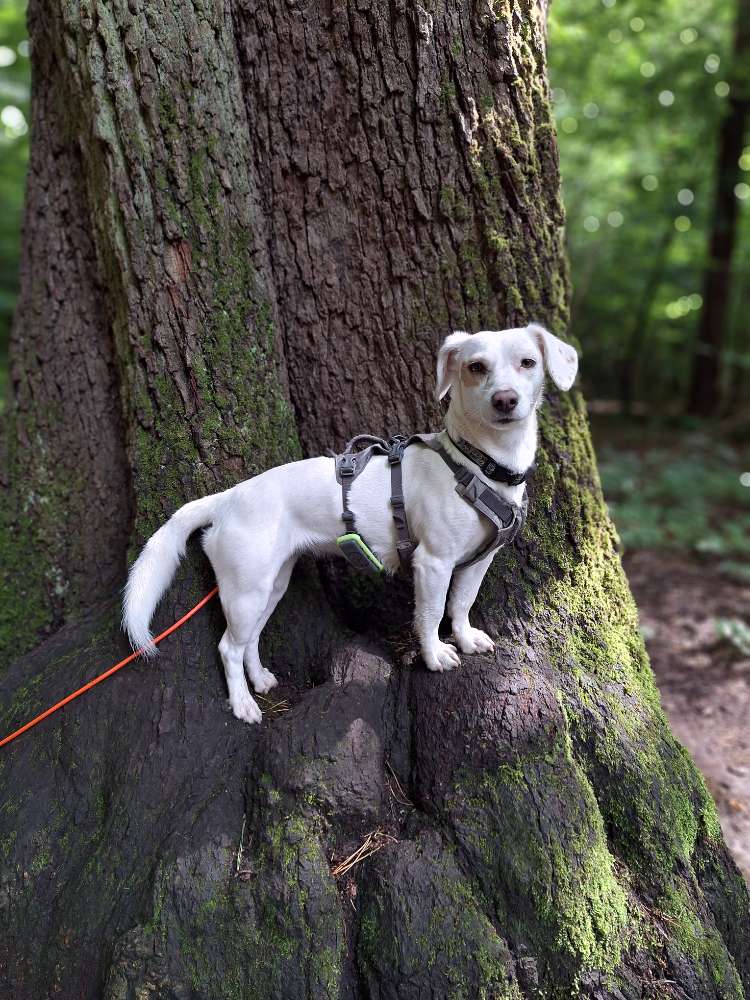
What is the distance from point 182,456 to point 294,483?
594 millimetres

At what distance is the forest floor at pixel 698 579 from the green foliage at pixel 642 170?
292 centimetres

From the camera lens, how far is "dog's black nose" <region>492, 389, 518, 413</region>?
2.47 meters

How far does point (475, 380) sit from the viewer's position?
259cm

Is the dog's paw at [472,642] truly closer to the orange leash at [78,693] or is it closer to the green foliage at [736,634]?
the orange leash at [78,693]

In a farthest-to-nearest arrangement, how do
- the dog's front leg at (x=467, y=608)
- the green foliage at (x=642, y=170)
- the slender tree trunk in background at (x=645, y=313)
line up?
the slender tree trunk in background at (x=645, y=313) → the green foliage at (x=642, y=170) → the dog's front leg at (x=467, y=608)

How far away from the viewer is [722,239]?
39.9 feet

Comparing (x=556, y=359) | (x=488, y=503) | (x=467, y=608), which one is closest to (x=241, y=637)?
(x=467, y=608)

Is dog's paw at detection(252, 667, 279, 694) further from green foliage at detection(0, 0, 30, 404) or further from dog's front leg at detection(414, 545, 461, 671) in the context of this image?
green foliage at detection(0, 0, 30, 404)

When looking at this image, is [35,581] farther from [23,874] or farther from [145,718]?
[23,874]

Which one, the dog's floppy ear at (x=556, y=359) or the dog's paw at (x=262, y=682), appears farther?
the dog's paw at (x=262, y=682)

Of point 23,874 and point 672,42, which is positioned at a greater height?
point 672,42

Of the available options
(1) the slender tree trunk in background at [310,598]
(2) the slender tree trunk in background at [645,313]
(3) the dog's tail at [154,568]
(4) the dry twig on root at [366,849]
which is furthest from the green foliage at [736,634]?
(2) the slender tree trunk in background at [645,313]

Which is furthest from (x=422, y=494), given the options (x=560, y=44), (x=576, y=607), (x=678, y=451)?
(x=560, y=44)

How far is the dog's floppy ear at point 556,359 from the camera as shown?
2631 millimetres
